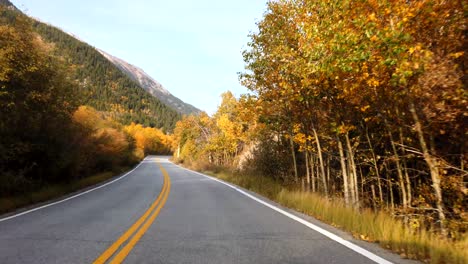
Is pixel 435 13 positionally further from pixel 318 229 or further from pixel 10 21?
pixel 10 21

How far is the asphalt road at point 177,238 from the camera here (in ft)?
15.5

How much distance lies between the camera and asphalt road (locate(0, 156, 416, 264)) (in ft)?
15.5

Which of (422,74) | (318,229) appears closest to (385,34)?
(422,74)

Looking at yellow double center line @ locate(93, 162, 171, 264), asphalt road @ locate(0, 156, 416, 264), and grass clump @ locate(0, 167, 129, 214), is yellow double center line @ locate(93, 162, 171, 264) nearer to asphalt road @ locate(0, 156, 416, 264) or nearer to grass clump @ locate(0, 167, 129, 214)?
Answer: asphalt road @ locate(0, 156, 416, 264)

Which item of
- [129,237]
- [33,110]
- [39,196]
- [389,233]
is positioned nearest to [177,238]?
[129,237]

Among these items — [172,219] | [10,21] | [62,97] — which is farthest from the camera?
[62,97]

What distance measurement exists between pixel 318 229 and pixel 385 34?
3.87 m

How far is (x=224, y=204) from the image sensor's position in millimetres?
10680

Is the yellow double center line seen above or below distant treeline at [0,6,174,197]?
below

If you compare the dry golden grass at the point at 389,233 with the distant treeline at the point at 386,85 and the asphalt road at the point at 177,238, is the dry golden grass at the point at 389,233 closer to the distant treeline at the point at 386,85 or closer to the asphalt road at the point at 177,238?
the asphalt road at the point at 177,238

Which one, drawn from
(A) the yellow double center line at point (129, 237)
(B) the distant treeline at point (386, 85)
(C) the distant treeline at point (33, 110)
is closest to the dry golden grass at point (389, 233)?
(B) the distant treeline at point (386, 85)

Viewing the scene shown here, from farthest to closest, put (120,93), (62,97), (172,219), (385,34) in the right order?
(120,93), (62,97), (172,219), (385,34)

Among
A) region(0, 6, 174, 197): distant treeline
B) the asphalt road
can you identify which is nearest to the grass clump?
region(0, 6, 174, 197): distant treeline

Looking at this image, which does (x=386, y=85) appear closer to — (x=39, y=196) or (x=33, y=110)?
(x=39, y=196)
